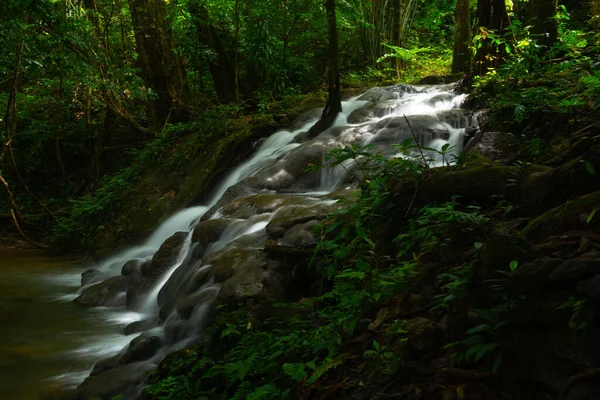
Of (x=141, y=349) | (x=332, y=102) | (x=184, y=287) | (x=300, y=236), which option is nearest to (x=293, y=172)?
(x=332, y=102)

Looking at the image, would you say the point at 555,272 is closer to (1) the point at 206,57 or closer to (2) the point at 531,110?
(2) the point at 531,110

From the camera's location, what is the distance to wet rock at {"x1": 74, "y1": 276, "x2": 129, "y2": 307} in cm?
722

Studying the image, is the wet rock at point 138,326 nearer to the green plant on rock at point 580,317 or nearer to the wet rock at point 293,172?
the wet rock at point 293,172

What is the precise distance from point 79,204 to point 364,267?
11316 mm

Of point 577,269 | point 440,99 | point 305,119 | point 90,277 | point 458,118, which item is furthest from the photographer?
point 305,119

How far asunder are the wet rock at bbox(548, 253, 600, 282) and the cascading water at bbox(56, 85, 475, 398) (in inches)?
69.6

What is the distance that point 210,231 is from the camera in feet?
22.7

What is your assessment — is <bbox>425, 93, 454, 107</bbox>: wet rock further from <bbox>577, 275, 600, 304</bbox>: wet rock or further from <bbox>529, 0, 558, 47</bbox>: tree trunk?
<bbox>577, 275, 600, 304</bbox>: wet rock

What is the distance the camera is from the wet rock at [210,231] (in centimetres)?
685

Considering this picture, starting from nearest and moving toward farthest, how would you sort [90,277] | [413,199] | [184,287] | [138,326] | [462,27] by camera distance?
1. [413,199]
2. [184,287]
3. [138,326]
4. [90,277]
5. [462,27]

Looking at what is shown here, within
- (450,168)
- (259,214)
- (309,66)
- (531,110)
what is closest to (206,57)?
(309,66)

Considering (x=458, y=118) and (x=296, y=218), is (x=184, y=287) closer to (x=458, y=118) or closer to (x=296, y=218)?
(x=296, y=218)

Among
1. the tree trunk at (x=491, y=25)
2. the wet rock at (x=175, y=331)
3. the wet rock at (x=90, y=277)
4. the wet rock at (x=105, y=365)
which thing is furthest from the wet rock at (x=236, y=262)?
the tree trunk at (x=491, y=25)

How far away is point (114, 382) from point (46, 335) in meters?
2.24
